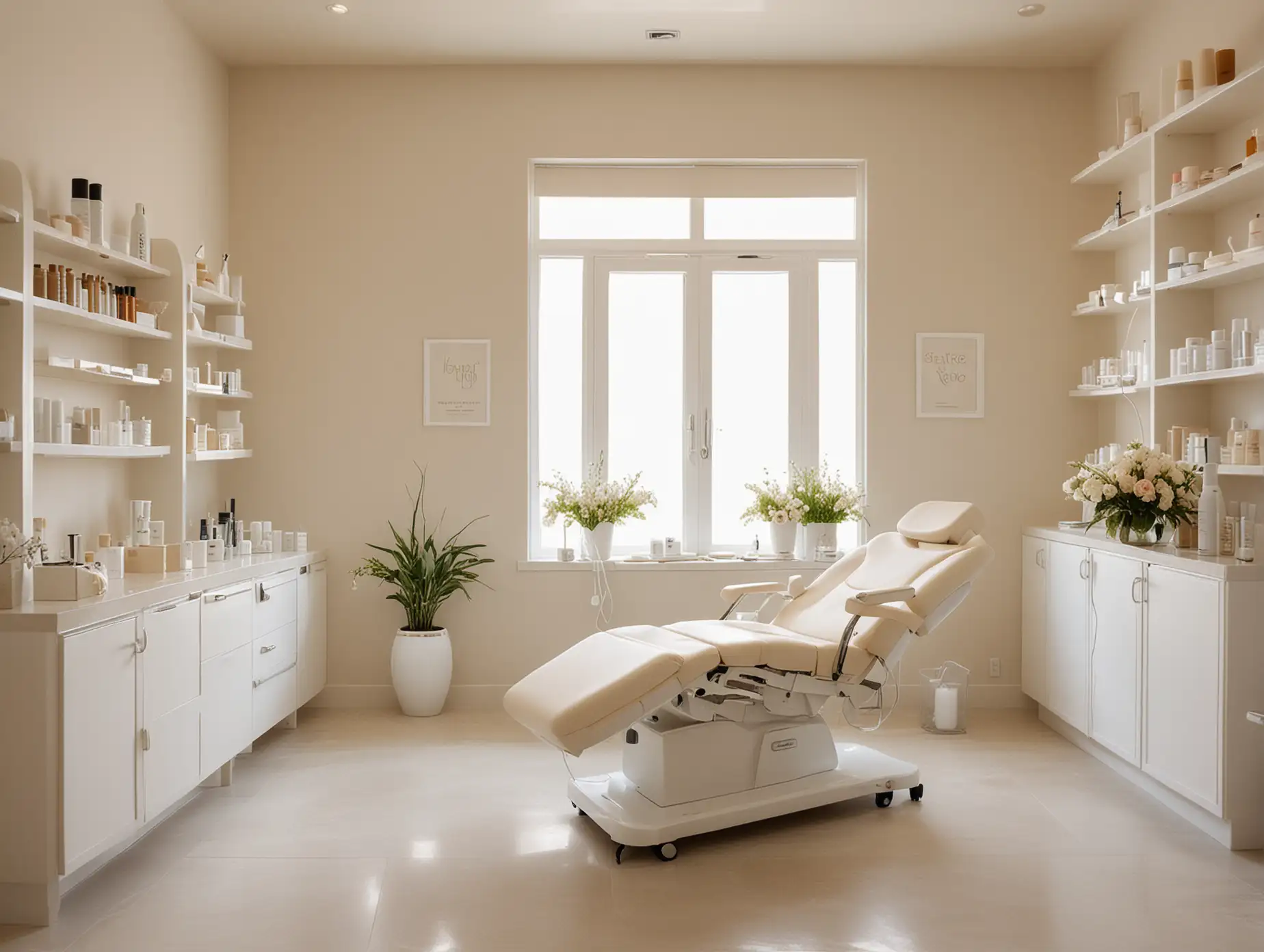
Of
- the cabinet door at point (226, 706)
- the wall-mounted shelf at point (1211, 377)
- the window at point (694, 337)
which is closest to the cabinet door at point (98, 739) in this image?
the cabinet door at point (226, 706)

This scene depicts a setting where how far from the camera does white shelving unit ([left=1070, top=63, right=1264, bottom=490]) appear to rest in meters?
3.79

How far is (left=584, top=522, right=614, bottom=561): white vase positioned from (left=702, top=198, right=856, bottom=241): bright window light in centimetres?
164

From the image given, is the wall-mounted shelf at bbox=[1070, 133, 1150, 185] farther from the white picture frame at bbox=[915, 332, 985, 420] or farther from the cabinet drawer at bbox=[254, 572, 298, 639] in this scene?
the cabinet drawer at bbox=[254, 572, 298, 639]

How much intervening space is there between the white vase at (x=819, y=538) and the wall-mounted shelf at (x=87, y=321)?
3092mm

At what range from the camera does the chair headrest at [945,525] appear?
3.80m

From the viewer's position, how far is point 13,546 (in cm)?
279

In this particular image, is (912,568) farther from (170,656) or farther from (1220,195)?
(170,656)

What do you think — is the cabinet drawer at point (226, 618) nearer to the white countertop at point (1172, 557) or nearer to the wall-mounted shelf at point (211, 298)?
the wall-mounted shelf at point (211, 298)

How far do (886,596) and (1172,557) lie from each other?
1047 millimetres

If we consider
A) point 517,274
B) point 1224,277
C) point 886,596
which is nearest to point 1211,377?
point 1224,277

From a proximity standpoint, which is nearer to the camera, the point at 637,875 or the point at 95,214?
the point at 637,875

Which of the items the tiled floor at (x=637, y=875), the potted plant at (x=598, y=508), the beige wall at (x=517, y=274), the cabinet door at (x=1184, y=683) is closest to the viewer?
the tiled floor at (x=637, y=875)

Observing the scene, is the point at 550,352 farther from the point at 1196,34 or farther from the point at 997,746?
the point at 1196,34

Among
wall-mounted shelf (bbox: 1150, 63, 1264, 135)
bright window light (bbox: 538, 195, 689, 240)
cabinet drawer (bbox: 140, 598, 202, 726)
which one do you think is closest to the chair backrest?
wall-mounted shelf (bbox: 1150, 63, 1264, 135)
